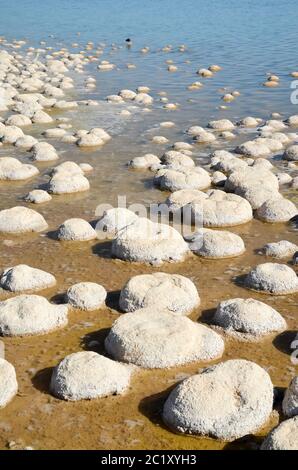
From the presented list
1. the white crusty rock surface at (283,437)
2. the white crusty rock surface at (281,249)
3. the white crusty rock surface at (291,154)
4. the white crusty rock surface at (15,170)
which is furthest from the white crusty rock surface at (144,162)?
the white crusty rock surface at (283,437)

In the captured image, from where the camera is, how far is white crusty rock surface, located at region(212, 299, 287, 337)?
5.47 metres

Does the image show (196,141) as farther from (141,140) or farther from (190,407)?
(190,407)

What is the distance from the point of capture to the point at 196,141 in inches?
487

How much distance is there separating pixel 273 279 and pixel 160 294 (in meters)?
1.28

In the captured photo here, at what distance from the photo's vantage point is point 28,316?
5.47 metres

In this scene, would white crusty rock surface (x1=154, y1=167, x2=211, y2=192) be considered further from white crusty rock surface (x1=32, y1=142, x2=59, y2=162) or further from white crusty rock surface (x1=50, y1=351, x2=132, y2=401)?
white crusty rock surface (x1=50, y1=351, x2=132, y2=401)

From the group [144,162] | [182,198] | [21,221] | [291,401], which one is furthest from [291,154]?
[291,401]

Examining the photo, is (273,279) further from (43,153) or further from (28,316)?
(43,153)

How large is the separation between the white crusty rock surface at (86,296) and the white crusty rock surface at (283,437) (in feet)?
7.94

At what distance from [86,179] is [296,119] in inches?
234

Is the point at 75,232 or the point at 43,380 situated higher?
the point at 75,232

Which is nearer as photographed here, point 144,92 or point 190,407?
point 190,407

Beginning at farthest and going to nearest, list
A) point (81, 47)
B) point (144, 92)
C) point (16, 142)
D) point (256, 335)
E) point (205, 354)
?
point (81, 47) → point (144, 92) → point (16, 142) → point (256, 335) → point (205, 354)
